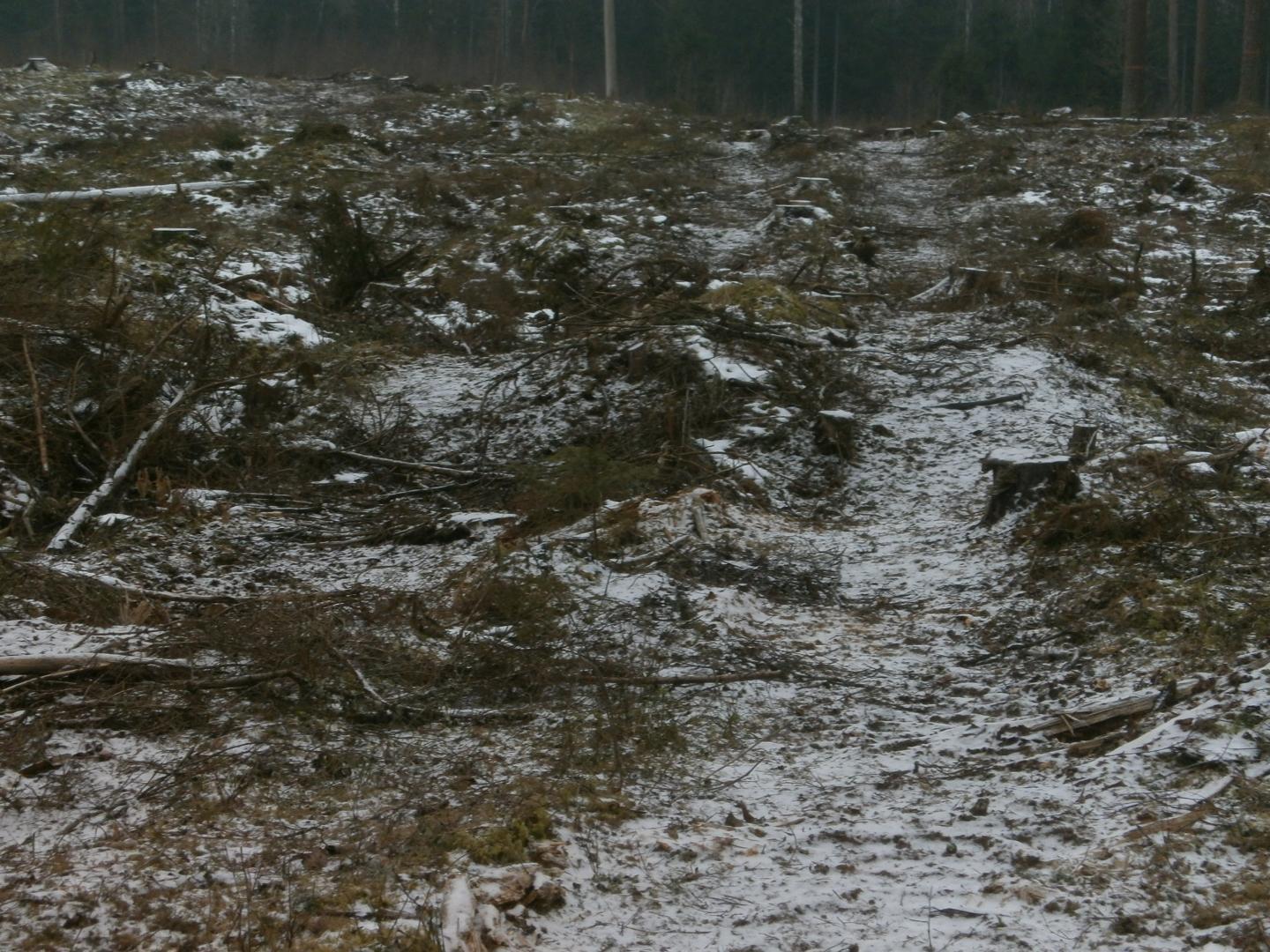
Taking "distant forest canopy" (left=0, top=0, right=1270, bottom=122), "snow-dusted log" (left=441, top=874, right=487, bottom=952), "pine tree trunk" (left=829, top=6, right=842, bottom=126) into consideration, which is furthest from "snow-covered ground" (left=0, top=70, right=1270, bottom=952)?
"pine tree trunk" (left=829, top=6, right=842, bottom=126)

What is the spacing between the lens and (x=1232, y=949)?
8.63ft

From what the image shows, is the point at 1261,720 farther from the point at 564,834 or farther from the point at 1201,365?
the point at 1201,365

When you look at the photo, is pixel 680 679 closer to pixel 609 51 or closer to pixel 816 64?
pixel 609 51

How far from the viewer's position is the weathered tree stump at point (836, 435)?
7086 mm

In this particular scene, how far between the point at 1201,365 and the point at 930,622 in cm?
464

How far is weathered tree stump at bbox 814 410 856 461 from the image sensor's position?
7.09 metres

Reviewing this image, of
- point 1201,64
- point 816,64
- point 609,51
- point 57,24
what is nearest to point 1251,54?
point 1201,64

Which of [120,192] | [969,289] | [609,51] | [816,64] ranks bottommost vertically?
[969,289]

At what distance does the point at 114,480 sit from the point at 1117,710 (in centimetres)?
507

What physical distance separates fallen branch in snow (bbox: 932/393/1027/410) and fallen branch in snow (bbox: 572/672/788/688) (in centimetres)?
375

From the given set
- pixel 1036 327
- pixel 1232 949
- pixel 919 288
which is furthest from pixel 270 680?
pixel 919 288

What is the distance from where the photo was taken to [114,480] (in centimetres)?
621

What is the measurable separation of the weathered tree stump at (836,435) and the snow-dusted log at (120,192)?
689cm

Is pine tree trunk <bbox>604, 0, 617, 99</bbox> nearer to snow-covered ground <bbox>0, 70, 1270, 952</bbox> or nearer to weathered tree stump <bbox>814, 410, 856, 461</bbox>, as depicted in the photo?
snow-covered ground <bbox>0, 70, 1270, 952</bbox>
